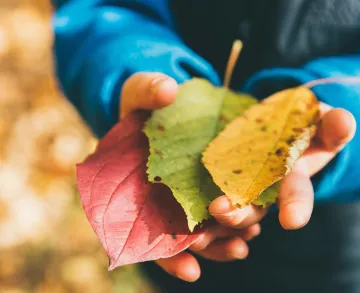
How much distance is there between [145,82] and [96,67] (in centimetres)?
20

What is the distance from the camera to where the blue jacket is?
58cm

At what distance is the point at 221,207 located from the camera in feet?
1.28

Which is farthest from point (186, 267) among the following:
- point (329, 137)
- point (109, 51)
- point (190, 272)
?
point (109, 51)

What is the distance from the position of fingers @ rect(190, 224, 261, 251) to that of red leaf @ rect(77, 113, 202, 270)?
2.0 inches

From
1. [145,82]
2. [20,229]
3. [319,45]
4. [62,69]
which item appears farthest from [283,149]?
[20,229]

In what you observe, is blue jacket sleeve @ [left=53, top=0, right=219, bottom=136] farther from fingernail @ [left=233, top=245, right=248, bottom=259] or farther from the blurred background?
the blurred background

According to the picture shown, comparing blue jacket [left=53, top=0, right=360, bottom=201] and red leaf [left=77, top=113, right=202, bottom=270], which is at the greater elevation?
red leaf [left=77, top=113, right=202, bottom=270]

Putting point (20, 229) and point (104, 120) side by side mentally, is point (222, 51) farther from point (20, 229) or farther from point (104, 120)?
point (20, 229)

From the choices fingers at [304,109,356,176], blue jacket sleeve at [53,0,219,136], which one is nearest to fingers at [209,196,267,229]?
fingers at [304,109,356,176]

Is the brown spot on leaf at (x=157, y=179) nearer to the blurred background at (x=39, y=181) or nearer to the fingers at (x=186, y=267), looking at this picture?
the fingers at (x=186, y=267)

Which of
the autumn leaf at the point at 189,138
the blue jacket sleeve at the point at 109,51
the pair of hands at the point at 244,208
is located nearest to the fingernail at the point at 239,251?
the pair of hands at the point at 244,208

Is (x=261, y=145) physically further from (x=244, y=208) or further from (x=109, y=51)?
(x=109, y=51)

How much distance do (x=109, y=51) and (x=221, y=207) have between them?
373mm

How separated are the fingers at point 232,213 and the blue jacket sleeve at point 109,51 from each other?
26cm
